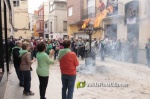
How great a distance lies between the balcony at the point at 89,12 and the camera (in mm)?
22828

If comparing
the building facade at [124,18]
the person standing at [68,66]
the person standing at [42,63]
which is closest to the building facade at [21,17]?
the building facade at [124,18]

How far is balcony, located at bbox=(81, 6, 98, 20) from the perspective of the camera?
A: 22828mm

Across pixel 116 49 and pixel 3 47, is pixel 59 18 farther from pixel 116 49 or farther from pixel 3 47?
pixel 3 47

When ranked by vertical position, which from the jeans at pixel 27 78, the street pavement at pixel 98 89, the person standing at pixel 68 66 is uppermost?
the person standing at pixel 68 66

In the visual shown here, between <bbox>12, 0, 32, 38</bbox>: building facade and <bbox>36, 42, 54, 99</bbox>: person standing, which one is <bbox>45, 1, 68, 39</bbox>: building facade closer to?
<bbox>12, 0, 32, 38</bbox>: building facade

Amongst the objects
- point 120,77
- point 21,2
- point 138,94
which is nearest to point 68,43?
point 138,94

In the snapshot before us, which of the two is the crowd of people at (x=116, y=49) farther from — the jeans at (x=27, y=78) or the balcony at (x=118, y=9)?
the jeans at (x=27, y=78)

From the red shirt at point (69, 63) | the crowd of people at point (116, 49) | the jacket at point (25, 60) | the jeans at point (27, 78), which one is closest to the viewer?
the red shirt at point (69, 63)

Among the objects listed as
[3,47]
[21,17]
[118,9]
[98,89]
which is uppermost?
[21,17]

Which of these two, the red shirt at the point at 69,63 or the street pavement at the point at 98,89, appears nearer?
the red shirt at the point at 69,63

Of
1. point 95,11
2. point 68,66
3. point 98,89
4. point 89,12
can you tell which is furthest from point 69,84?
point 89,12

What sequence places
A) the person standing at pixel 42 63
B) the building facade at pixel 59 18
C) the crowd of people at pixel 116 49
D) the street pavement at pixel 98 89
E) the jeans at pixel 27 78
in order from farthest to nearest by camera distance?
1. the building facade at pixel 59 18
2. the crowd of people at pixel 116 49
3. the street pavement at pixel 98 89
4. the jeans at pixel 27 78
5. the person standing at pixel 42 63

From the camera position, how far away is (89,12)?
2430 cm

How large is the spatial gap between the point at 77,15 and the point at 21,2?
1455cm
